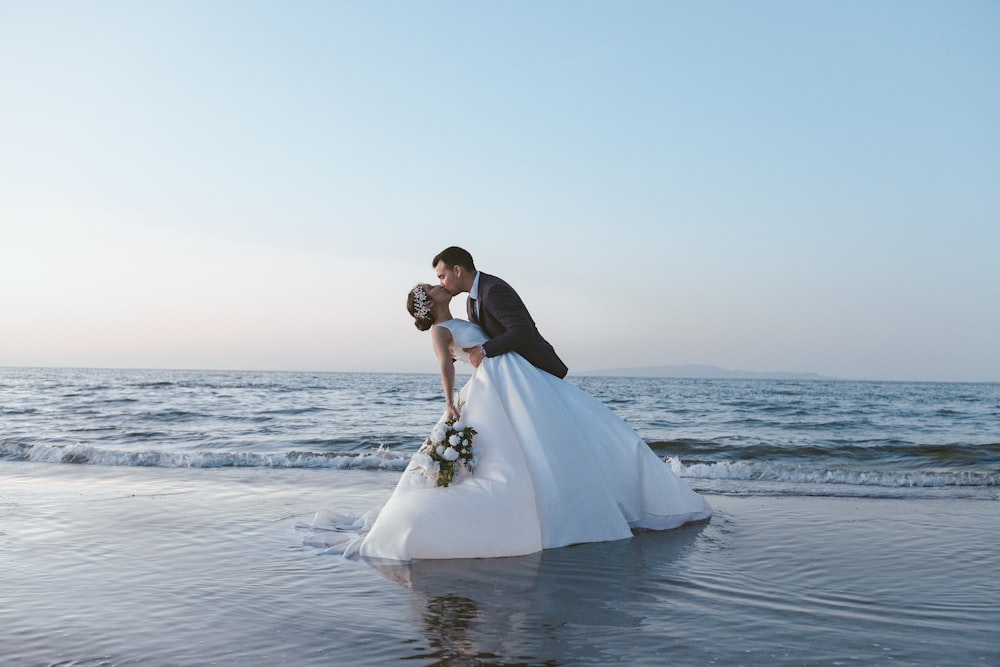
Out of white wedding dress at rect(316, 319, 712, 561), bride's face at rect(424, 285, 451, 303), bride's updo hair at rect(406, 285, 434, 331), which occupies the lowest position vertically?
white wedding dress at rect(316, 319, 712, 561)

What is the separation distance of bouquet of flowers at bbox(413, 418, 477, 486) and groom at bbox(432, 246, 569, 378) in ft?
2.25

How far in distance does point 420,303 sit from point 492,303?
548 mm

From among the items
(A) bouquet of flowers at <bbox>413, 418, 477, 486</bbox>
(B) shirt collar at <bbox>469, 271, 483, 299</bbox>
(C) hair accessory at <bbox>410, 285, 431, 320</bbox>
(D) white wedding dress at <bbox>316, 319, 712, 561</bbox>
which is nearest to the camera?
(D) white wedding dress at <bbox>316, 319, 712, 561</bbox>

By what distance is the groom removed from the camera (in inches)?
234

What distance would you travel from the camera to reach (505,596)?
14.5 ft

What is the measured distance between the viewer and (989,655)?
3451 mm

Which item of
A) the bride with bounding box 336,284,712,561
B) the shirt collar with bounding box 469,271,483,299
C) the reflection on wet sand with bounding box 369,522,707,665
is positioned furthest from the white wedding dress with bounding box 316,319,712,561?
the shirt collar with bounding box 469,271,483,299

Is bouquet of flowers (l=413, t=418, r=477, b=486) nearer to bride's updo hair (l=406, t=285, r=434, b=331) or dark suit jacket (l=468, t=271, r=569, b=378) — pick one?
dark suit jacket (l=468, t=271, r=569, b=378)

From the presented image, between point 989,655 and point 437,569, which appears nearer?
point 989,655

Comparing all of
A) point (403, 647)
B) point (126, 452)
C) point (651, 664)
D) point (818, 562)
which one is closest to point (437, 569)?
point (403, 647)

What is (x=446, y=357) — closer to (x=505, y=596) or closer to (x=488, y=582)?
(x=488, y=582)

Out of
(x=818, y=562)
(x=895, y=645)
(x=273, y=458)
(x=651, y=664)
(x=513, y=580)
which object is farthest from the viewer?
(x=273, y=458)

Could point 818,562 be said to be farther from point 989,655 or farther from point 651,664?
point 651,664

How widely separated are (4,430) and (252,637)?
1666 cm
